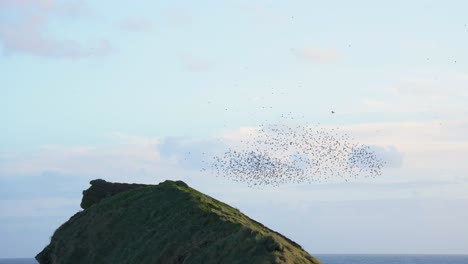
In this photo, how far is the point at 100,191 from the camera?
2320 inches

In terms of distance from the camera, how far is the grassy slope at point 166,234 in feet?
112

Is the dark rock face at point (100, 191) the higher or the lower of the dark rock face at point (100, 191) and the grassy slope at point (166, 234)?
the higher

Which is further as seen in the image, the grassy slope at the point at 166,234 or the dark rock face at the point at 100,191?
the dark rock face at the point at 100,191

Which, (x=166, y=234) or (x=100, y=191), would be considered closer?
(x=166, y=234)

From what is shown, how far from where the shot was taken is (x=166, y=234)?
141 feet

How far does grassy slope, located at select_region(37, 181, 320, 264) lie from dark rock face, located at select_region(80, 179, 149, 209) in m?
4.61

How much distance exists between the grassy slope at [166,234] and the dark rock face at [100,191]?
461 cm

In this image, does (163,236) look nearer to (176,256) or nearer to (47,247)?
(176,256)

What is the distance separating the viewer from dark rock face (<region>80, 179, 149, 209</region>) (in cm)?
5841

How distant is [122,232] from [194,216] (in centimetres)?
673

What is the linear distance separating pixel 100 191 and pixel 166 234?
1725 cm

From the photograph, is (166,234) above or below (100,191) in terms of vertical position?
below

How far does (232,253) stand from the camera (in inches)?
1344

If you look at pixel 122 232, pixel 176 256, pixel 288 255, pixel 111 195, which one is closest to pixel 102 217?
pixel 122 232
